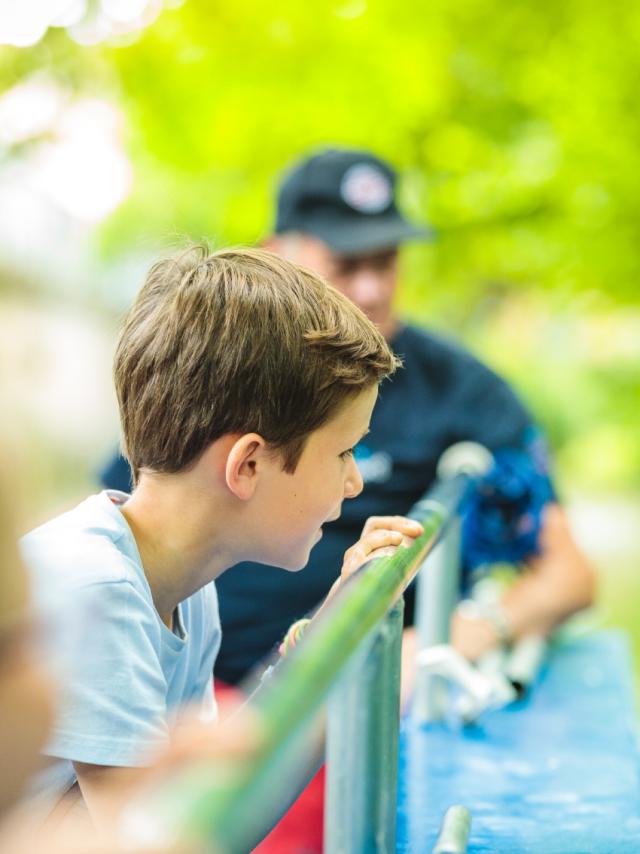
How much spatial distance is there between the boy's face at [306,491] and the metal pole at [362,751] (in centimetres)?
27

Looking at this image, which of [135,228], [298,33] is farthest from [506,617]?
[135,228]

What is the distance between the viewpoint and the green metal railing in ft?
2.03

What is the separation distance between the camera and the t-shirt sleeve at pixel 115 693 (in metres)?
1.15

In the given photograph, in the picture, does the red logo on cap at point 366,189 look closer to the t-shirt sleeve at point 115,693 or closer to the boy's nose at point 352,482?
the boy's nose at point 352,482

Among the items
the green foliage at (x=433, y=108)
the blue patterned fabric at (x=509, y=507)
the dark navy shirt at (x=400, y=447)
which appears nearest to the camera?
the dark navy shirt at (x=400, y=447)

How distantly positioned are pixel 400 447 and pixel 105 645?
1615 millimetres

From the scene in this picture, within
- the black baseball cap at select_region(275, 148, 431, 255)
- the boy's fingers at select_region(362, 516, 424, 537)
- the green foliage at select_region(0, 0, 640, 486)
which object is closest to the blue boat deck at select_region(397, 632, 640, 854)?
the boy's fingers at select_region(362, 516, 424, 537)

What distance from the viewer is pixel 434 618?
85.8 inches

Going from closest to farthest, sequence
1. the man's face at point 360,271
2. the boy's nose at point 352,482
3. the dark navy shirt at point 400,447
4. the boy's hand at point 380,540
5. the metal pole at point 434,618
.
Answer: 1. the boy's hand at point 380,540
2. the boy's nose at point 352,482
3. the metal pole at point 434,618
4. the dark navy shirt at point 400,447
5. the man's face at point 360,271

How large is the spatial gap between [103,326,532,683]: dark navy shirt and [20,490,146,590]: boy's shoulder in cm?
112

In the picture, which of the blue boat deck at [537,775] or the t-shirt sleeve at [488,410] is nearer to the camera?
the blue boat deck at [537,775]

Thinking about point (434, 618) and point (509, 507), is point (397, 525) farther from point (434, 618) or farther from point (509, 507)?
point (509, 507)

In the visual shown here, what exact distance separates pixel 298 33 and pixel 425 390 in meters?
2.49

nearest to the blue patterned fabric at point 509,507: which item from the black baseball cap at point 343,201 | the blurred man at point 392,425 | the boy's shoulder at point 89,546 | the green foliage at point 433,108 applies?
the blurred man at point 392,425
